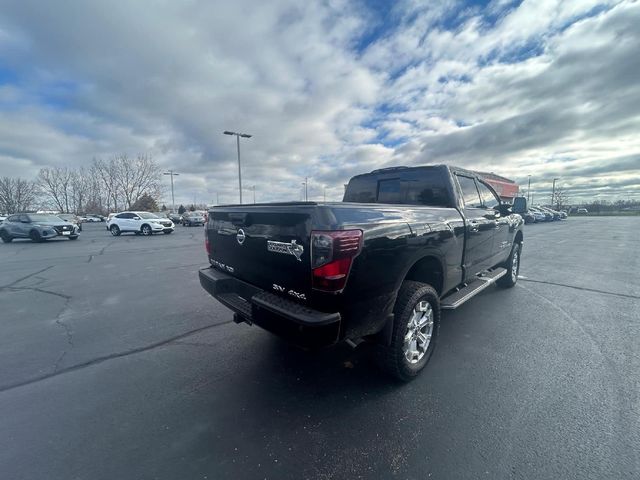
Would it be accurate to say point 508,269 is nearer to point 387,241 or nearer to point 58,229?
point 387,241

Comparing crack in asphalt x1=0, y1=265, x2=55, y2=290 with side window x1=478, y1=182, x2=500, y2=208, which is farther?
crack in asphalt x1=0, y1=265, x2=55, y2=290

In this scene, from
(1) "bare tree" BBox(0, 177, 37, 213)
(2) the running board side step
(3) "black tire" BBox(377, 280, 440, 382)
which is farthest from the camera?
(1) "bare tree" BBox(0, 177, 37, 213)

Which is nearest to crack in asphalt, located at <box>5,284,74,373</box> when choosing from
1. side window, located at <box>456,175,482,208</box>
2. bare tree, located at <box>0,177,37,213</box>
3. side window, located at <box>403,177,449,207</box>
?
side window, located at <box>403,177,449,207</box>

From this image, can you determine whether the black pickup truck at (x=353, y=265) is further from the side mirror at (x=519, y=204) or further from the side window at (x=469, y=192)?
the side mirror at (x=519, y=204)

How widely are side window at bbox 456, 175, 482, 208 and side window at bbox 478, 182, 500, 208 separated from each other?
0.65 feet

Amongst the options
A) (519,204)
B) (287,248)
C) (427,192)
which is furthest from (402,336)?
(519,204)

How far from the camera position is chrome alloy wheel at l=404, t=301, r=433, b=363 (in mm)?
2809

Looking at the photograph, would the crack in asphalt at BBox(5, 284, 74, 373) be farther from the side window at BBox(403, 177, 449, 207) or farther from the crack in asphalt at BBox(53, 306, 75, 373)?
the side window at BBox(403, 177, 449, 207)

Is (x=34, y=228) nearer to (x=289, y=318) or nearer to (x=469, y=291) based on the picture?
(x=289, y=318)

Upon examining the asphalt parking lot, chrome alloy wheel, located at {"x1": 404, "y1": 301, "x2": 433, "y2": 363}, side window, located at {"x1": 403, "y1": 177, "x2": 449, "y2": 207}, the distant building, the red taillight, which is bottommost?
the asphalt parking lot

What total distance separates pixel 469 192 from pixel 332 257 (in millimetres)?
3164

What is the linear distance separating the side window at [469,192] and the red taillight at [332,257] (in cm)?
268

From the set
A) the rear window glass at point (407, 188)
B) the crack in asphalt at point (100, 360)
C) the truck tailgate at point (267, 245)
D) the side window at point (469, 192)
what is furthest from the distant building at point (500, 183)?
the crack in asphalt at point (100, 360)

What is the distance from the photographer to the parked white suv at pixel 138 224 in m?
21.5
